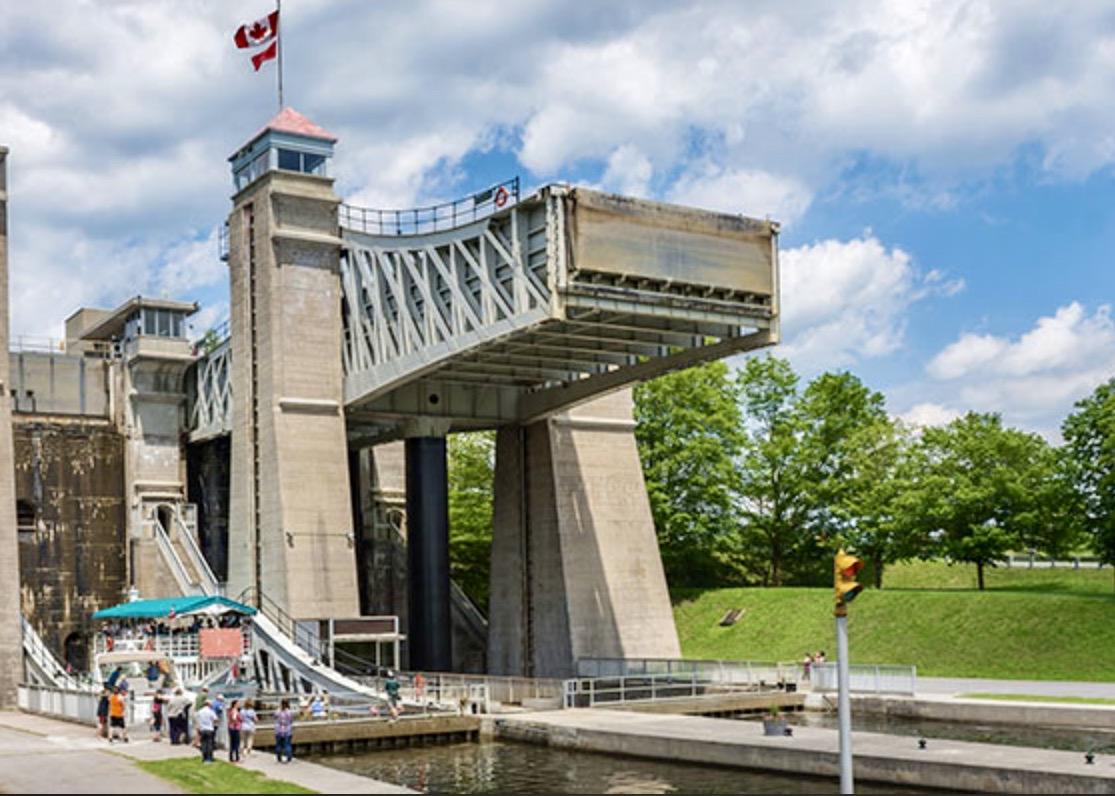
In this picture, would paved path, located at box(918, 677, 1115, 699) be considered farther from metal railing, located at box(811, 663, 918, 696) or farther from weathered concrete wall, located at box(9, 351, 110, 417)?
weathered concrete wall, located at box(9, 351, 110, 417)

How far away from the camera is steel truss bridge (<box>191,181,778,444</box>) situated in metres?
39.7

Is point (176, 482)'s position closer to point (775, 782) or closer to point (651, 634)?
point (651, 634)

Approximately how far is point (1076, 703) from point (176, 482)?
127 feet

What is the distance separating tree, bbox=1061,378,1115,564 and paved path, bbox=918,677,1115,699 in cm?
1223

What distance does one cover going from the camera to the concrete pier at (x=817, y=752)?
992 inches

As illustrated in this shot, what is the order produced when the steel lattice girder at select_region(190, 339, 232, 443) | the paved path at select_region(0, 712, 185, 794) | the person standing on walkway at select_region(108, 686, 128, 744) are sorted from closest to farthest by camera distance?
the paved path at select_region(0, 712, 185, 794) < the person standing on walkway at select_region(108, 686, 128, 744) < the steel lattice girder at select_region(190, 339, 232, 443)

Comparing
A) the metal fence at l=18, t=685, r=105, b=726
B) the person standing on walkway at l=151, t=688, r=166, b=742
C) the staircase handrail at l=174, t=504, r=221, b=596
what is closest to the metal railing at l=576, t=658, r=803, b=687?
the staircase handrail at l=174, t=504, r=221, b=596

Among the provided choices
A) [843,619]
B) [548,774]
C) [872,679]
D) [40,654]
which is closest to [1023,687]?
[872,679]

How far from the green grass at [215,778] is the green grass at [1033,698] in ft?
75.7

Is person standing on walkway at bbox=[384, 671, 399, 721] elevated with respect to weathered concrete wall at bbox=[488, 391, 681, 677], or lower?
lower

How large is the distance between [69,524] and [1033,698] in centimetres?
3881

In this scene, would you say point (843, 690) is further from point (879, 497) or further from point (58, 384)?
point (879, 497)

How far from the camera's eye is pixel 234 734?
2833cm

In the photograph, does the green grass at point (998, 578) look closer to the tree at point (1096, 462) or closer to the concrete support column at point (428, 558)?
the tree at point (1096, 462)
